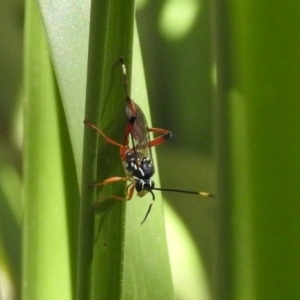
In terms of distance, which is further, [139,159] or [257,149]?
[139,159]

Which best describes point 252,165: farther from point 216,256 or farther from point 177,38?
point 177,38

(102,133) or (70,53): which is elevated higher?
(70,53)

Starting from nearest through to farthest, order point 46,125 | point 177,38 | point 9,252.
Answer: point 46,125 < point 9,252 < point 177,38

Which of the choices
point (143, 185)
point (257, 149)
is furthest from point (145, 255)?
point (257, 149)

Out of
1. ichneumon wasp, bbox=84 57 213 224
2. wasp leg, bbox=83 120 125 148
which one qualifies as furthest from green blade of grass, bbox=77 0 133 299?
ichneumon wasp, bbox=84 57 213 224

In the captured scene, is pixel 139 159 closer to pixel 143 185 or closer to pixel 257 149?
pixel 143 185

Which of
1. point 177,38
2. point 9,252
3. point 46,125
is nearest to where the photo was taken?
point 46,125

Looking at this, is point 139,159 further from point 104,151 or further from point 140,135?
point 104,151

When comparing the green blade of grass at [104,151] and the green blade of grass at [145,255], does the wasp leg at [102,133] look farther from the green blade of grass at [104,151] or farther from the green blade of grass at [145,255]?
the green blade of grass at [145,255]

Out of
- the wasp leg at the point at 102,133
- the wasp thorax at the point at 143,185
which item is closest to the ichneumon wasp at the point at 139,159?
the wasp thorax at the point at 143,185

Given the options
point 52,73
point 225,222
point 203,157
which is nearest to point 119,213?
point 225,222

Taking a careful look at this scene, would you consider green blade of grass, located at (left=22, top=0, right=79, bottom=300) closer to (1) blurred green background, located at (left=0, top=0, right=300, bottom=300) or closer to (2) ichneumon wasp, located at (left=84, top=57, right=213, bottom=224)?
(2) ichneumon wasp, located at (left=84, top=57, right=213, bottom=224)
